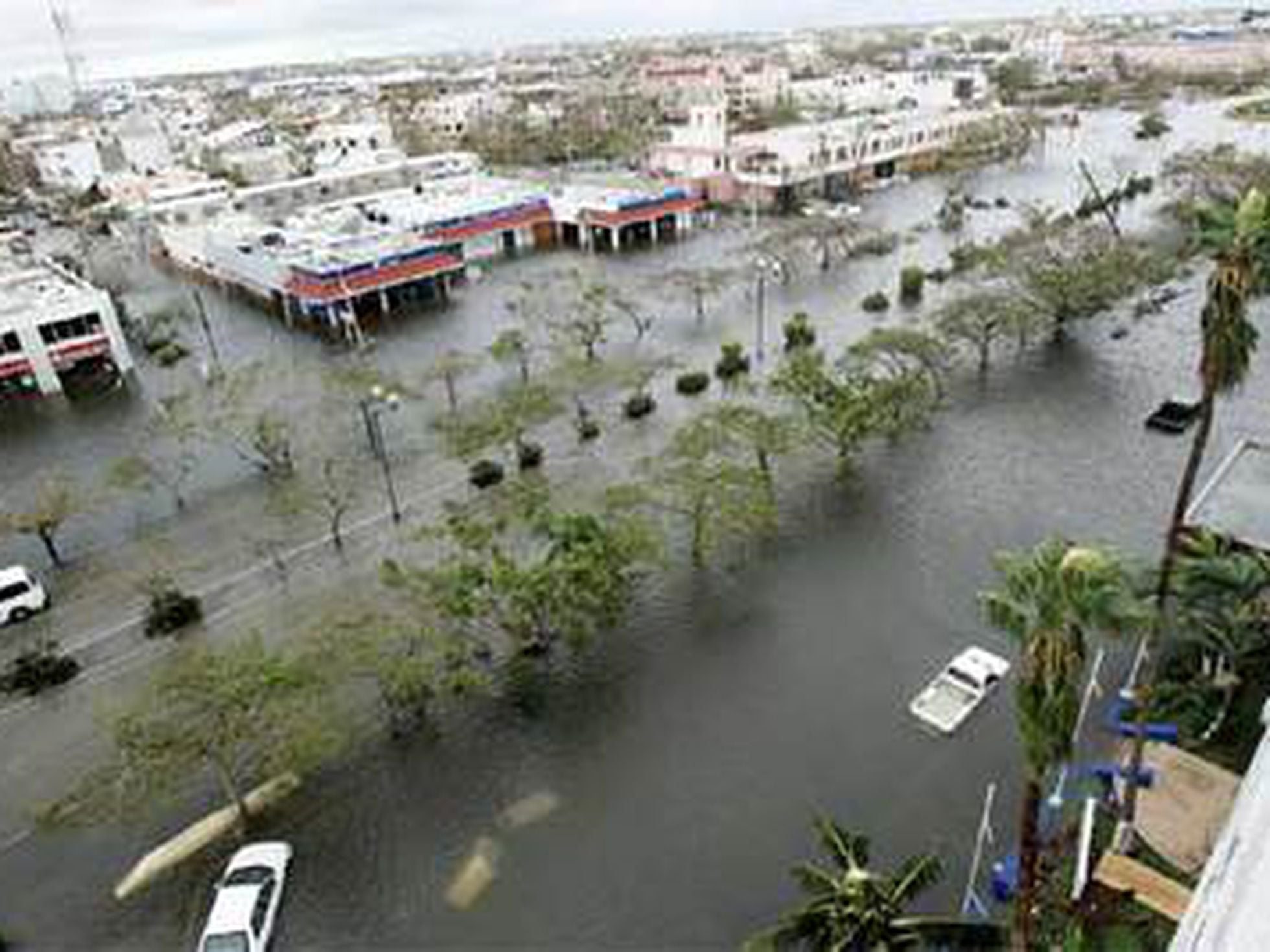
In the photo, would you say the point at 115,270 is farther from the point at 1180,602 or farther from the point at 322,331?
the point at 1180,602

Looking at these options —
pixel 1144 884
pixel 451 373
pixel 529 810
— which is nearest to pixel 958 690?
pixel 1144 884

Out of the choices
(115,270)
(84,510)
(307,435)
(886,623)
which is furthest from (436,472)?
(115,270)

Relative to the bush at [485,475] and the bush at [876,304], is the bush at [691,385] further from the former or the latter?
the bush at [876,304]

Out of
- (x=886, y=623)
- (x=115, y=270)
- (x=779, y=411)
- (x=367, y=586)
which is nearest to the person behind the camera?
(x=886, y=623)

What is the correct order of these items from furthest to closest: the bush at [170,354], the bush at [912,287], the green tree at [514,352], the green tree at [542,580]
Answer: the bush at [912,287] < the bush at [170,354] < the green tree at [514,352] < the green tree at [542,580]

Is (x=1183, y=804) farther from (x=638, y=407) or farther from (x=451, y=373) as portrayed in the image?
(x=451, y=373)

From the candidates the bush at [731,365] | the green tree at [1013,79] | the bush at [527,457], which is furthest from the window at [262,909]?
the green tree at [1013,79]
